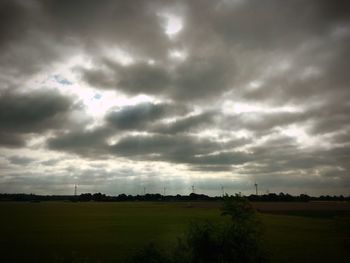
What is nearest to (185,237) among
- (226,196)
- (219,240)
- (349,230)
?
(219,240)

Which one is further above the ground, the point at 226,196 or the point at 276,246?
the point at 226,196

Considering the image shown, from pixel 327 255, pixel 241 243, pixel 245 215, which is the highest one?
pixel 245 215

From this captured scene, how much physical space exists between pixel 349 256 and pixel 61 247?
37.3 metres

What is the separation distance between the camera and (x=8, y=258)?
33.3 meters

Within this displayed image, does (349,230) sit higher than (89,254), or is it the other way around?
(349,230)

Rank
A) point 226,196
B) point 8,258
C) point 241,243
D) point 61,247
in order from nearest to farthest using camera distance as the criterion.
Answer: point 241,243 < point 226,196 < point 8,258 < point 61,247

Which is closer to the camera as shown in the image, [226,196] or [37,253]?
[226,196]

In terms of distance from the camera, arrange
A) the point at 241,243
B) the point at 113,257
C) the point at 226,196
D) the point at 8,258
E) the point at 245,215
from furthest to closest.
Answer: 1. the point at 113,257
2. the point at 8,258
3. the point at 226,196
4. the point at 245,215
5. the point at 241,243

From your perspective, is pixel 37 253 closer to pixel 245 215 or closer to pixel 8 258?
pixel 8 258

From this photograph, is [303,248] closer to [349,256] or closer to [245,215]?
[349,256]

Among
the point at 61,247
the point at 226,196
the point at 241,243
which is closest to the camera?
the point at 241,243

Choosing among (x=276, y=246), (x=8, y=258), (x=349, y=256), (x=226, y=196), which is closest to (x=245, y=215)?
(x=226, y=196)

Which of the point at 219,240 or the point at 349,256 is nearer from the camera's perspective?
the point at 219,240

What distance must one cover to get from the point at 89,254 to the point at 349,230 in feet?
94.1
